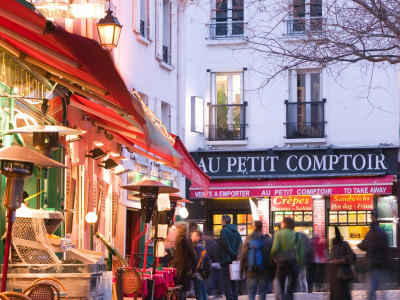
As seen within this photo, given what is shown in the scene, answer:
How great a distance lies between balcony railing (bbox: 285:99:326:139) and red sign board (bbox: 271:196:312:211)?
1909 millimetres

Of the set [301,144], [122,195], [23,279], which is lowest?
[23,279]

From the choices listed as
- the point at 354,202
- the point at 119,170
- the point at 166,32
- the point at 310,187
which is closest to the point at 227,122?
the point at 310,187

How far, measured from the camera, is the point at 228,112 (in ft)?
105

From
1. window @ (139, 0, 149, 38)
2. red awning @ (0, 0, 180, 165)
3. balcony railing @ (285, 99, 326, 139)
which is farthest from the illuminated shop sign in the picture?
red awning @ (0, 0, 180, 165)

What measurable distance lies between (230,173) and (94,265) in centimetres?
2093

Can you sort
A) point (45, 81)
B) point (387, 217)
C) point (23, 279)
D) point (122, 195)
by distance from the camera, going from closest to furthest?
point (23, 279), point (45, 81), point (122, 195), point (387, 217)

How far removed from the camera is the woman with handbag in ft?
49.8

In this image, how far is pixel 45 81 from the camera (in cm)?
1378

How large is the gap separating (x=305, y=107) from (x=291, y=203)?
3.01 metres

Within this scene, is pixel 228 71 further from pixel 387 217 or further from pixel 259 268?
pixel 259 268

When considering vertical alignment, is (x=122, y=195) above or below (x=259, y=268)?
above

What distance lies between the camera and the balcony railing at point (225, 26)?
32125 mm

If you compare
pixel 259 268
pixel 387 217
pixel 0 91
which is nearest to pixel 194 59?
pixel 387 217

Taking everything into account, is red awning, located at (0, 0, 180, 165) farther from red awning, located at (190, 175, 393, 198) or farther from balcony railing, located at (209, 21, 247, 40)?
balcony railing, located at (209, 21, 247, 40)
